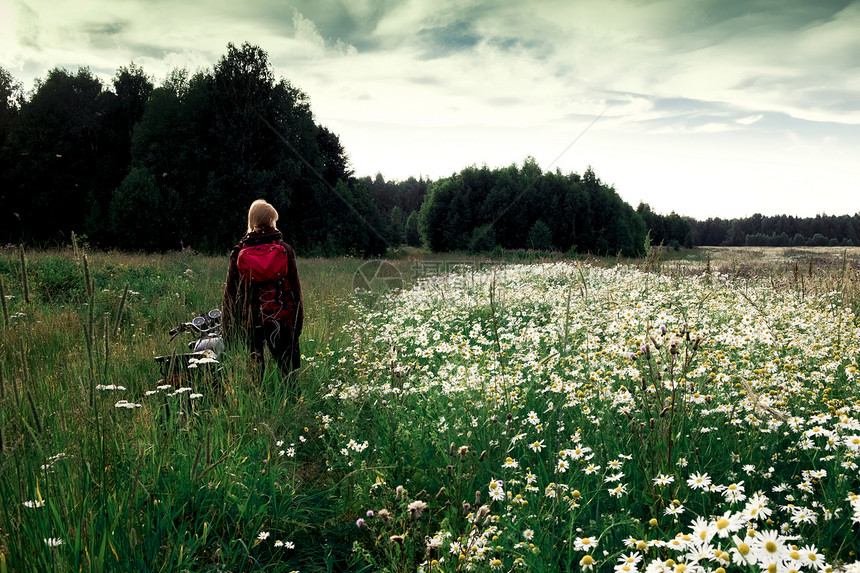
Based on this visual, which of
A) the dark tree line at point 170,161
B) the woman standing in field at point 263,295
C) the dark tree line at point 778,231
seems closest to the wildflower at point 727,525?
the woman standing in field at point 263,295

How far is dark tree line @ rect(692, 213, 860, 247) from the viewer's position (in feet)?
326

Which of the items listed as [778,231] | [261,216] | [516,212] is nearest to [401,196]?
[516,212]

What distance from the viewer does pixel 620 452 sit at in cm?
325

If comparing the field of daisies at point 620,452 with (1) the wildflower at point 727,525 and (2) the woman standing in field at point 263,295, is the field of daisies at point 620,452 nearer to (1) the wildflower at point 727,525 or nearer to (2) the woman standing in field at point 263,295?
(1) the wildflower at point 727,525

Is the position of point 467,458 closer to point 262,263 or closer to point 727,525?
point 727,525

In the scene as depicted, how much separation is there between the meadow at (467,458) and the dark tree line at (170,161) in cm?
3151

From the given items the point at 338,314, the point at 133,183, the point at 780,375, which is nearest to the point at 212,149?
the point at 133,183

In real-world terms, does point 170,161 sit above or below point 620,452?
above

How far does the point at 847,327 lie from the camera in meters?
5.41

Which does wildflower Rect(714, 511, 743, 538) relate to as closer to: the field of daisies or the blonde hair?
the field of daisies

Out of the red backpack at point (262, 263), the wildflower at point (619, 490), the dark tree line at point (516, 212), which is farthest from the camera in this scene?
the dark tree line at point (516, 212)

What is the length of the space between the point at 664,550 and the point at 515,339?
3.32 m

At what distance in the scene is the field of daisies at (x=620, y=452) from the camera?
2426 millimetres

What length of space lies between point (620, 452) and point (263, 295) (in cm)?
394
